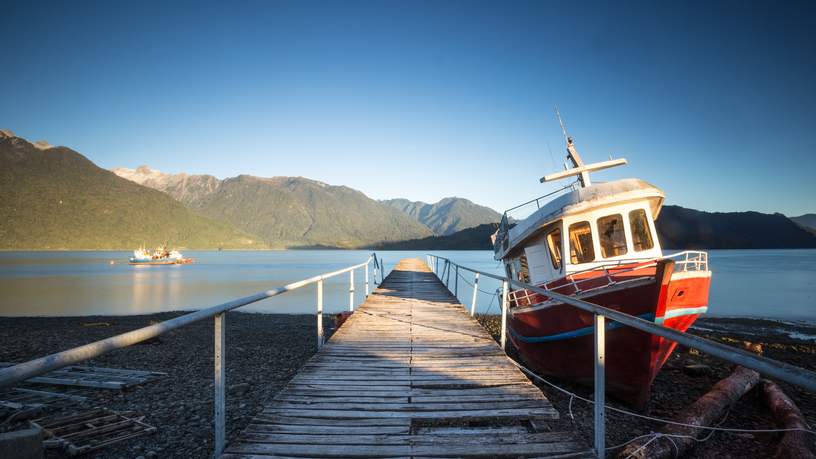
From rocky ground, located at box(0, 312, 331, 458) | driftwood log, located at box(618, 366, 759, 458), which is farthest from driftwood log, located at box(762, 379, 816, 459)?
rocky ground, located at box(0, 312, 331, 458)

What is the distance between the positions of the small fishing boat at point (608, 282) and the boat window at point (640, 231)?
0.7 inches

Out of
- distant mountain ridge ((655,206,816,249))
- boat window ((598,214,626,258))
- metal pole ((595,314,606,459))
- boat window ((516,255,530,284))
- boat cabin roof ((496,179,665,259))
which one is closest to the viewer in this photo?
metal pole ((595,314,606,459))

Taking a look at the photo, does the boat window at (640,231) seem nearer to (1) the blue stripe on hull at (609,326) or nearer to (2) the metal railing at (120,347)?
(1) the blue stripe on hull at (609,326)

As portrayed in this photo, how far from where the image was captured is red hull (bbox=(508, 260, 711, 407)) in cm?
645

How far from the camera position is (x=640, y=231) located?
27.6 feet

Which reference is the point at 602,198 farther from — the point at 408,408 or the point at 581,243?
the point at 408,408

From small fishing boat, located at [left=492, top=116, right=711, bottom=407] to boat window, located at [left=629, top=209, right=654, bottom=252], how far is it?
2 cm

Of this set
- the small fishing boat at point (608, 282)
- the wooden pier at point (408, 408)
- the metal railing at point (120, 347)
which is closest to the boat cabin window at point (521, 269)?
the small fishing boat at point (608, 282)

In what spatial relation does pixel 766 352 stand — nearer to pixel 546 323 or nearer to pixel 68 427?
pixel 546 323

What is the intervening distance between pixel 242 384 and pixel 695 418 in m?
8.41

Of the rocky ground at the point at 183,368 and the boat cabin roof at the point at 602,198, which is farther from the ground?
the boat cabin roof at the point at 602,198

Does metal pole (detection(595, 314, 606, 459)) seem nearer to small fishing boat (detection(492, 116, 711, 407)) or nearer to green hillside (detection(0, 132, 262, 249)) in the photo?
small fishing boat (detection(492, 116, 711, 407))

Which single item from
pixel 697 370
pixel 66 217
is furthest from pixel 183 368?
pixel 66 217

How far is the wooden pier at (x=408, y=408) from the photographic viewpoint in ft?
10.2
